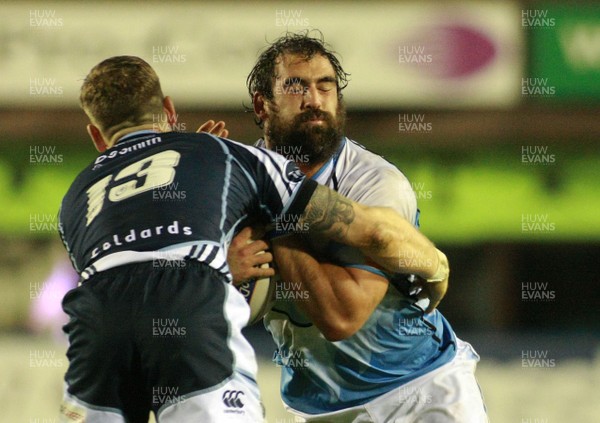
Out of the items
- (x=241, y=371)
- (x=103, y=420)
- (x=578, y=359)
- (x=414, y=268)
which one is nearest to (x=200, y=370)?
(x=241, y=371)

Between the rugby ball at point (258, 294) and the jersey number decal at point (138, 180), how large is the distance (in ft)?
1.94

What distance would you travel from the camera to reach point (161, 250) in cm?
293

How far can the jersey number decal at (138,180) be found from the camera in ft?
10.0

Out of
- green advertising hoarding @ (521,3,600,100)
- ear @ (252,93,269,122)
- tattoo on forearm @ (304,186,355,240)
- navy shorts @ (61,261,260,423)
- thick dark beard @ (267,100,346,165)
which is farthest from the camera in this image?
green advertising hoarding @ (521,3,600,100)

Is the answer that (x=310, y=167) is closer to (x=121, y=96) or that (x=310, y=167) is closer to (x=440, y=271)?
(x=440, y=271)

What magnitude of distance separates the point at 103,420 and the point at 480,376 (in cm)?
463

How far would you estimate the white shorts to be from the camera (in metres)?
3.86

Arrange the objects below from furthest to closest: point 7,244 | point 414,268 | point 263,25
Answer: point 7,244 → point 263,25 → point 414,268

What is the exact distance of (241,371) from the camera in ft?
9.43

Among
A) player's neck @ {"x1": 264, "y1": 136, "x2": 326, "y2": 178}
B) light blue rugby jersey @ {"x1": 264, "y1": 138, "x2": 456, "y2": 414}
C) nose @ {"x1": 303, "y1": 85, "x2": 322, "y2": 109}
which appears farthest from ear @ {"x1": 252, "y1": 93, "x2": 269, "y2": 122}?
light blue rugby jersey @ {"x1": 264, "y1": 138, "x2": 456, "y2": 414}

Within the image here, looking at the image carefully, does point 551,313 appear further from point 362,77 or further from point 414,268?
point 414,268

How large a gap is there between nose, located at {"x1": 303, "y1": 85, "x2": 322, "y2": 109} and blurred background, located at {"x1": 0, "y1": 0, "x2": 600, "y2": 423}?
3530 mm

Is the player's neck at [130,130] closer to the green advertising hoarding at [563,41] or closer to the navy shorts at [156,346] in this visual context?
the navy shorts at [156,346]

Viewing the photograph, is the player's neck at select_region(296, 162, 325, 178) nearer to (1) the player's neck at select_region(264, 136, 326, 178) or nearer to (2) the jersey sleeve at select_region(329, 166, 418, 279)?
(1) the player's neck at select_region(264, 136, 326, 178)
